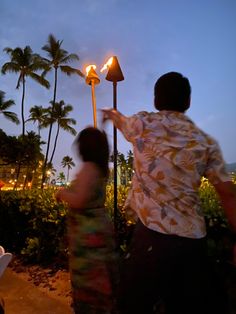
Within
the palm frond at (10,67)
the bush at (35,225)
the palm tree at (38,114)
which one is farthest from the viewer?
the palm tree at (38,114)

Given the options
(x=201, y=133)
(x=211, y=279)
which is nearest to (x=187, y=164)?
(x=201, y=133)

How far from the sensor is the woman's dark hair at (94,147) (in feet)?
7.14

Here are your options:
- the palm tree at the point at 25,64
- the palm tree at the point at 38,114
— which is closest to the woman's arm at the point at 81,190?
the palm tree at the point at 25,64

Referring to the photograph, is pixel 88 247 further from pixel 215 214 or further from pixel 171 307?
pixel 215 214

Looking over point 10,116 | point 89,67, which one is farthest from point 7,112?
point 89,67

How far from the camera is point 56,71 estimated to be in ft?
114

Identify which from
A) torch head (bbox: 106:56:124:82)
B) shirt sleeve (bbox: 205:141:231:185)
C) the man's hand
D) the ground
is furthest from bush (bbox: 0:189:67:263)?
shirt sleeve (bbox: 205:141:231:185)

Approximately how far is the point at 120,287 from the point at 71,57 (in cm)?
3526

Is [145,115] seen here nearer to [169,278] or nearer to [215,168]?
[215,168]

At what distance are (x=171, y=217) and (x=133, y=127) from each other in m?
0.48

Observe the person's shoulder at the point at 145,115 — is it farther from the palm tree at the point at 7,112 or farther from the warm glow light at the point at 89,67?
the palm tree at the point at 7,112

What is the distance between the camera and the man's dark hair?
5.94 ft

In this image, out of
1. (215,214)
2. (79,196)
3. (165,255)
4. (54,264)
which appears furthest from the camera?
(54,264)

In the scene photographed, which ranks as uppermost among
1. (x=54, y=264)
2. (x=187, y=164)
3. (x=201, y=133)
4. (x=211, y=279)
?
(x=201, y=133)
